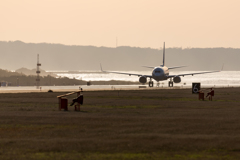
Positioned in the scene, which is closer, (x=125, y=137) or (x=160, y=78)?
(x=125, y=137)

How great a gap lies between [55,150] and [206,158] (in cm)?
540

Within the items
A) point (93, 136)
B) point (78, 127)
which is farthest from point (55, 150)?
point (78, 127)

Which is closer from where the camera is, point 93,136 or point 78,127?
point 93,136

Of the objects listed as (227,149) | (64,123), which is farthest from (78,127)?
(227,149)

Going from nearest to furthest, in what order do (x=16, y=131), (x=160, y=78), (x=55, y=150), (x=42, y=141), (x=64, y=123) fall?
(x=55, y=150)
(x=42, y=141)
(x=16, y=131)
(x=64, y=123)
(x=160, y=78)

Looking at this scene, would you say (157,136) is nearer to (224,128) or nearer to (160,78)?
(224,128)

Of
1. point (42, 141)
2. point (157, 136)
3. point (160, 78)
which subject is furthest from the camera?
point (160, 78)

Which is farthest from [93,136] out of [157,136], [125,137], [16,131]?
[16,131]

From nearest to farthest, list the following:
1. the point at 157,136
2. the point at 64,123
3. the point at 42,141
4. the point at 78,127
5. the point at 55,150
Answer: the point at 55,150 < the point at 42,141 < the point at 157,136 < the point at 78,127 < the point at 64,123

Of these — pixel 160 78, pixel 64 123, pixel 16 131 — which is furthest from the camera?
pixel 160 78

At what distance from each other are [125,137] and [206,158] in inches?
220

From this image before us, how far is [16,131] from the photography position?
22109mm

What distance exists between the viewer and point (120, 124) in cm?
2503

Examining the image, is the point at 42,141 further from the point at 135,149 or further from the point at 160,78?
the point at 160,78
